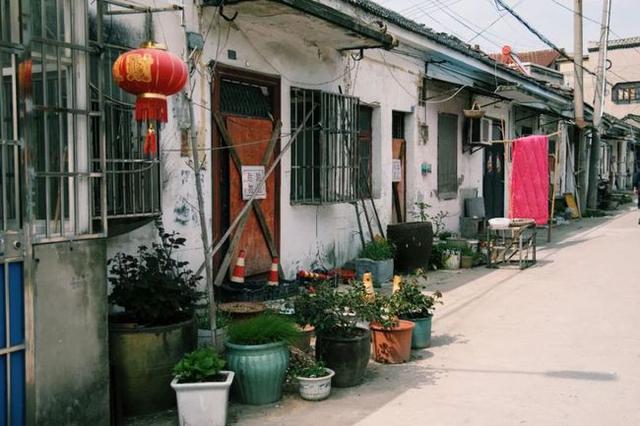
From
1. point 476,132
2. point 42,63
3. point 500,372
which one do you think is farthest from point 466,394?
point 476,132

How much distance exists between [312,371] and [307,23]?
187 inches

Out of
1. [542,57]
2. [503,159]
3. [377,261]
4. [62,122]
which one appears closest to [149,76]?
[62,122]

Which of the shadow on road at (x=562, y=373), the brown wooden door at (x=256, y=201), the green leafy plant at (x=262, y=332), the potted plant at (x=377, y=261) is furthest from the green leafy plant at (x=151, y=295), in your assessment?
the potted plant at (x=377, y=261)

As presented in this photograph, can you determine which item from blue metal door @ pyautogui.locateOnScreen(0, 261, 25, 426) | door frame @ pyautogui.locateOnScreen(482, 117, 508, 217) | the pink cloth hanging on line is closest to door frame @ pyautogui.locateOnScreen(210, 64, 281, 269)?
blue metal door @ pyautogui.locateOnScreen(0, 261, 25, 426)

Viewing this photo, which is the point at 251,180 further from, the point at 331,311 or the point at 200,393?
the point at 200,393

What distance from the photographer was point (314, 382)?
18.6 ft

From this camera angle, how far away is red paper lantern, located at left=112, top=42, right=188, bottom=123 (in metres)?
4.88

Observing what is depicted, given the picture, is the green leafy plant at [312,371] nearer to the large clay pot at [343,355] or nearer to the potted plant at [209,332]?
the large clay pot at [343,355]

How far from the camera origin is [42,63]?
14.9ft

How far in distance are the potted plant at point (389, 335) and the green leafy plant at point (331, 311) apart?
0.31 metres

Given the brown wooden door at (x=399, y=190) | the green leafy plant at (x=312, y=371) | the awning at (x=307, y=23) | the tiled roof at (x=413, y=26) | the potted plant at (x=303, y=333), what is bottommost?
the green leafy plant at (x=312, y=371)

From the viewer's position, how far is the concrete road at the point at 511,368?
5363mm

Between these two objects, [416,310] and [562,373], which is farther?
[416,310]

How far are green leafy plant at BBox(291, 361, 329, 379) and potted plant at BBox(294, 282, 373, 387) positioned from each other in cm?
15
